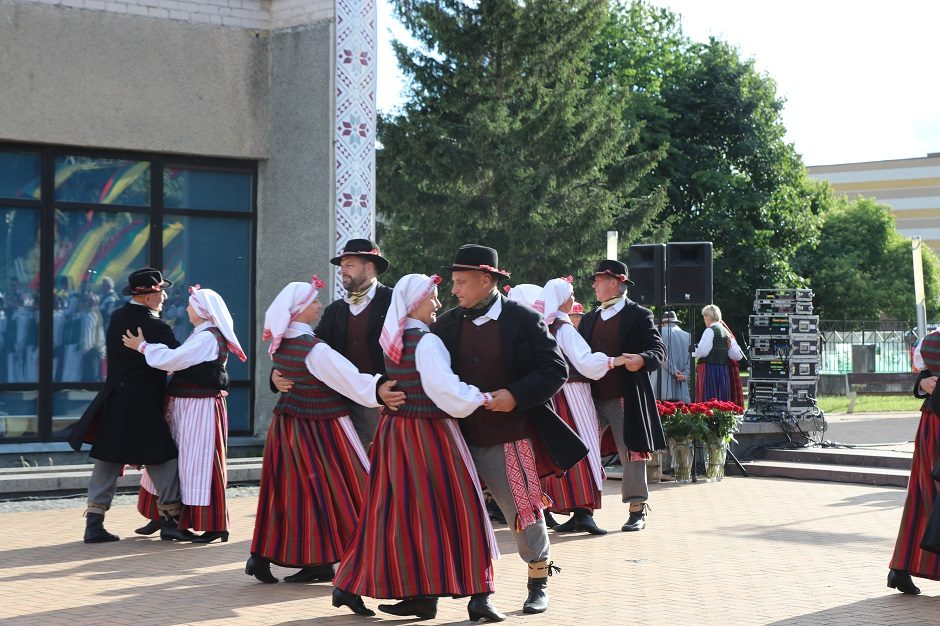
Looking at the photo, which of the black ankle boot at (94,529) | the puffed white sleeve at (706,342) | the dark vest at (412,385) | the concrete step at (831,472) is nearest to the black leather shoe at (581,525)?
the black ankle boot at (94,529)

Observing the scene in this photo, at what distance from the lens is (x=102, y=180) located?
1535cm

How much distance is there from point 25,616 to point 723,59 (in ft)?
117

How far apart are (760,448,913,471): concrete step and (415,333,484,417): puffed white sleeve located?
33.4 feet

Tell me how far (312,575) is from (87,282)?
7682 mm

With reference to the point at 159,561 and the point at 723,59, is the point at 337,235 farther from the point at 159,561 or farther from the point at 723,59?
the point at 723,59

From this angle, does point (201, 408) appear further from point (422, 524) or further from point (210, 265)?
point (210, 265)

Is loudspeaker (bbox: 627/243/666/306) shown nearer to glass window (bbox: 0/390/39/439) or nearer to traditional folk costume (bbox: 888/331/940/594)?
glass window (bbox: 0/390/39/439)

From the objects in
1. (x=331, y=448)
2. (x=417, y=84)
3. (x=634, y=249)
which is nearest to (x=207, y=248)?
(x=634, y=249)

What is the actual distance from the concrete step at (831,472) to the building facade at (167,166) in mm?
5513

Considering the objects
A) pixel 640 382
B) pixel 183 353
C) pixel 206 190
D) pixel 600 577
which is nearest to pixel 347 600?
pixel 600 577

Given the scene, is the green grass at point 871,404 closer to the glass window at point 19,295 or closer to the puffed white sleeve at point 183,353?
the glass window at point 19,295

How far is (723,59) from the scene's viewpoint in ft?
133

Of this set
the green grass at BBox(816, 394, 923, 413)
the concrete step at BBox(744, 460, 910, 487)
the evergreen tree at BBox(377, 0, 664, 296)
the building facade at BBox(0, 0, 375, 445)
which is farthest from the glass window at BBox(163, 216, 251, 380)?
the evergreen tree at BBox(377, 0, 664, 296)

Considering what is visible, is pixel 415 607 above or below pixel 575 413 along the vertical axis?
below
